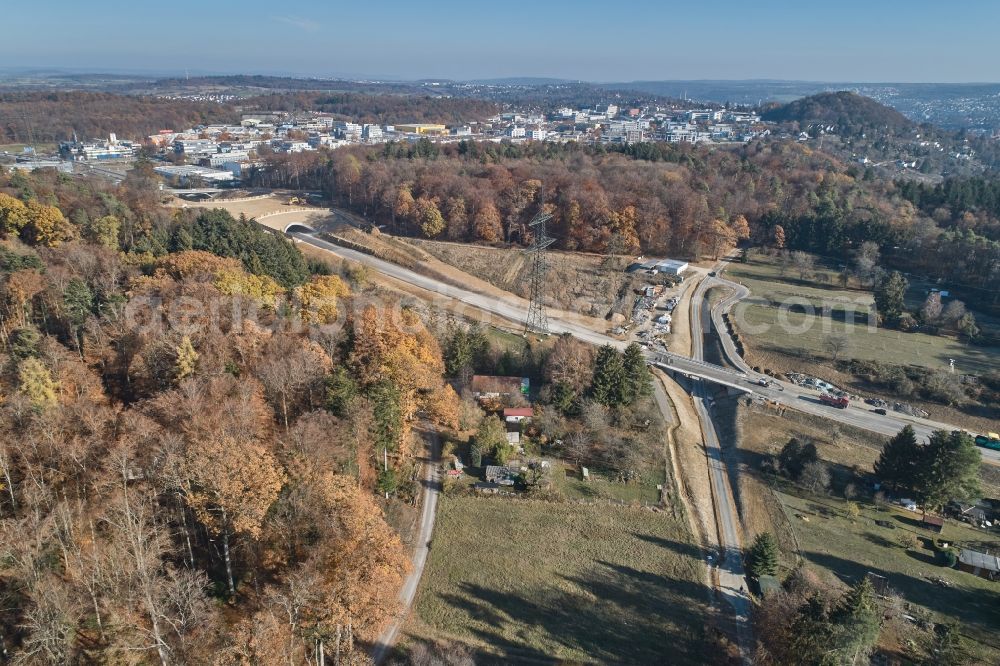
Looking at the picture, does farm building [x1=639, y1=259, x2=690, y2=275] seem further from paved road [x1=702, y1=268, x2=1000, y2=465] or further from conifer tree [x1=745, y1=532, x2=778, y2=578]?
conifer tree [x1=745, y1=532, x2=778, y2=578]

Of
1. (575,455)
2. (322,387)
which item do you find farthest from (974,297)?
(322,387)

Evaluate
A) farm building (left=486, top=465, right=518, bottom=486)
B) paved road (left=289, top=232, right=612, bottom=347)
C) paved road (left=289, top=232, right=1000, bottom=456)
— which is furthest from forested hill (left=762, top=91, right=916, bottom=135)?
farm building (left=486, top=465, right=518, bottom=486)

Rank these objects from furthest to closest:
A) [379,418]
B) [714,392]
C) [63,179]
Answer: [63,179]
[714,392]
[379,418]

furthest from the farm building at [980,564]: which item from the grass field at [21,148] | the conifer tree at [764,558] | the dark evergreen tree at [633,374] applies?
the grass field at [21,148]

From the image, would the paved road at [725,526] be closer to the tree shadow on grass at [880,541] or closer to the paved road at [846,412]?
the paved road at [846,412]

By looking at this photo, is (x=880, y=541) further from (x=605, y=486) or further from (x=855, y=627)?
(x=605, y=486)

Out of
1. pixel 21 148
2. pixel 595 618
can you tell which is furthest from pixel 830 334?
pixel 21 148

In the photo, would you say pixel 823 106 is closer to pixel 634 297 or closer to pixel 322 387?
pixel 634 297
